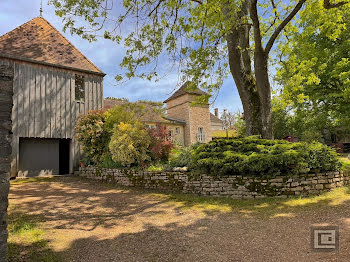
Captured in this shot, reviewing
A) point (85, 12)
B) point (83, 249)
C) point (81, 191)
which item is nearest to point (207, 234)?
point (83, 249)

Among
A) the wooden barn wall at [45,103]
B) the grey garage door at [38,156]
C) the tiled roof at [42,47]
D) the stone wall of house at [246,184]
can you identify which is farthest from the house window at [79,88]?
the stone wall of house at [246,184]

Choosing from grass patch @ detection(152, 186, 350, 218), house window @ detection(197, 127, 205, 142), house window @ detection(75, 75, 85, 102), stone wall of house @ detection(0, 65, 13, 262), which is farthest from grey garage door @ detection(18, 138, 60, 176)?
house window @ detection(197, 127, 205, 142)

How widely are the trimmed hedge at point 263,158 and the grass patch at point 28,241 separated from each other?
14.8 feet

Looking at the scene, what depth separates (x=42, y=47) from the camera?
40.7 ft

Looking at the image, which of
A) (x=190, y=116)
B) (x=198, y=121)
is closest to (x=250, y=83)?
(x=190, y=116)

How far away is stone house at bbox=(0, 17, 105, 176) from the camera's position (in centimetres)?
1105

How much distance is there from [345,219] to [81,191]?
7.44 meters

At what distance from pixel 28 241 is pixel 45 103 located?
367 inches

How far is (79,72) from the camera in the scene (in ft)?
42.2

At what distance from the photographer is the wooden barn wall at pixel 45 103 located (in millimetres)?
10969

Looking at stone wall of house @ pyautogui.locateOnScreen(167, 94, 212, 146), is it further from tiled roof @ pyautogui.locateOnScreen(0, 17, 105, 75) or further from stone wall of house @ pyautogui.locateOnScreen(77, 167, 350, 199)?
stone wall of house @ pyautogui.locateOnScreen(77, 167, 350, 199)

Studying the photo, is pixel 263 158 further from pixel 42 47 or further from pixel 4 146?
pixel 42 47

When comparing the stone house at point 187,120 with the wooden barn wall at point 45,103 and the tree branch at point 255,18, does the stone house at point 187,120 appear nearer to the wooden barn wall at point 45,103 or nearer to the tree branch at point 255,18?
the wooden barn wall at point 45,103

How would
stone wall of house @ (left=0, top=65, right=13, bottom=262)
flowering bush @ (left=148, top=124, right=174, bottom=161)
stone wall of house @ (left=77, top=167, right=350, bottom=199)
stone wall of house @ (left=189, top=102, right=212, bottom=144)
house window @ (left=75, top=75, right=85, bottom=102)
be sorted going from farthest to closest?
stone wall of house @ (left=189, top=102, right=212, bottom=144) < house window @ (left=75, top=75, right=85, bottom=102) < flowering bush @ (left=148, top=124, right=174, bottom=161) < stone wall of house @ (left=77, top=167, right=350, bottom=199) < stone wall of house @ (left=0, top=65, right=13, bottom=262)
